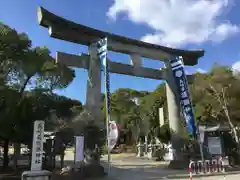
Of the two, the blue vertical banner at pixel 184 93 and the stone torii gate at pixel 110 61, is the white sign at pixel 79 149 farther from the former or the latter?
the blue vertical banner at pixel 184 93

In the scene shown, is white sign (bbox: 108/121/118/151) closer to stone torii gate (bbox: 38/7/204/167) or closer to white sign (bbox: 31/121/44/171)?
stone torii gate (bbox: 38/7/204/167)

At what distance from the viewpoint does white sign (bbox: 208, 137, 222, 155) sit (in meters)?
18.2

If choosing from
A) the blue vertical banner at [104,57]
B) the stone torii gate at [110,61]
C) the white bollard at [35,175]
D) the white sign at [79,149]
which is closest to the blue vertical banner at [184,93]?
the stone torii gate at [110,61]

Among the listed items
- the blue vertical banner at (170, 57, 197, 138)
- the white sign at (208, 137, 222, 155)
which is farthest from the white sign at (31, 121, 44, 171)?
the white sign at (208, 137, 222, 155)

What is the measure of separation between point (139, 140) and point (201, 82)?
64.1 ft

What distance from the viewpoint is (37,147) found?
9648 mm

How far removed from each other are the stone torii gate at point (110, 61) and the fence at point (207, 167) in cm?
339

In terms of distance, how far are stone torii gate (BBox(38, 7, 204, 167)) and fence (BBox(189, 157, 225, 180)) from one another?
11.1ft

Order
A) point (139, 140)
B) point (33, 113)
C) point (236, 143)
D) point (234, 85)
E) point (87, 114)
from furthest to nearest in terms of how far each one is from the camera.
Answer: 1. point (139, 140)
2. point (234, 85)
3. point (236, 143)
4. point (33, 113)
5. point (87, 114)

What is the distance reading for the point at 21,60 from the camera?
1667cm

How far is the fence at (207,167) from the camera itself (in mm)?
14832

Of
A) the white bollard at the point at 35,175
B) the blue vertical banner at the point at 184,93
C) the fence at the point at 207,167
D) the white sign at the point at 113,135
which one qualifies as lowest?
the fence at the point at 207,167

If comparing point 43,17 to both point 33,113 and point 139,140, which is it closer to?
point 33,113

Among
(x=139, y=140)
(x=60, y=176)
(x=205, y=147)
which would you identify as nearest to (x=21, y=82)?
(x=60, y=176)
